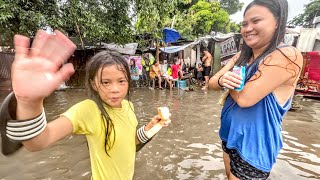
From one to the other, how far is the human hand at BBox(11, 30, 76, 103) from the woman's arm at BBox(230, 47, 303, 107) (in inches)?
42.9

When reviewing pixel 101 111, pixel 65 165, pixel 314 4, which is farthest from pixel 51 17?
pixel 314 4

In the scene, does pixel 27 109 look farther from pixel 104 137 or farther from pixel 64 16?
pixel 64 16

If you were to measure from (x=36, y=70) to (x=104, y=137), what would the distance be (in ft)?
2.41

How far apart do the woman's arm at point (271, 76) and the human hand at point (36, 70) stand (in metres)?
1.09

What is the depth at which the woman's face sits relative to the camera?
1544 mm

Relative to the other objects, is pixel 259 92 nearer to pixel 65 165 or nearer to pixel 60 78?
pixel 60 78

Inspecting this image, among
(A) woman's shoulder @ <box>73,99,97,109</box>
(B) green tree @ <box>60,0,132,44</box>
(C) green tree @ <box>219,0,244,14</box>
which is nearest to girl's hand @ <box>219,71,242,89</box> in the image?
(A) woman's shoulder @ <box>73,99,97,109</box>

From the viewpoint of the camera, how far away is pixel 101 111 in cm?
143

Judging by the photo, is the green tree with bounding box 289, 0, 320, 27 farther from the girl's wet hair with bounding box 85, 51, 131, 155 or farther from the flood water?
the girl's wet hair with bounding box 85, 51, 131, 155

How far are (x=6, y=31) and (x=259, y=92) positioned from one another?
9.61 m

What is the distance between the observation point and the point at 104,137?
144 centimetres

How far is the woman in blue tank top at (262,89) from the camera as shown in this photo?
1477 millimetres

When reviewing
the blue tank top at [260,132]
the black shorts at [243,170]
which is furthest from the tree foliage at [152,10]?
the black shorts at [243,170]

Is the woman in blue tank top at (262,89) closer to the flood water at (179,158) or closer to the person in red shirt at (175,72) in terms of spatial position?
the flood water at (179,158)
